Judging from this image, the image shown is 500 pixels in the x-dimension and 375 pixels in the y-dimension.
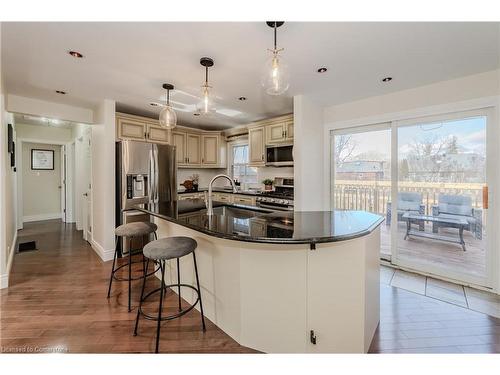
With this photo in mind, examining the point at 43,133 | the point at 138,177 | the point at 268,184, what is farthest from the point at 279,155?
the point at 43,133

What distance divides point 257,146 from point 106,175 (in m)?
2.54

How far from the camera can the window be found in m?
5.17

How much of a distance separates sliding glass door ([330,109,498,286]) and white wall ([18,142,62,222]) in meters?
7.36

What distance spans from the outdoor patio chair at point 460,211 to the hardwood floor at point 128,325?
1058 mm

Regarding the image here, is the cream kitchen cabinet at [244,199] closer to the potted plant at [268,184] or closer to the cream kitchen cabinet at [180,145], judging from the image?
the potted plant at [268,184]

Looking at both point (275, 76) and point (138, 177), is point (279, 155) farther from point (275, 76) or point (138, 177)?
point (275, 76)

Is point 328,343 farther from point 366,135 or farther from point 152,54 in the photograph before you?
point 366,135

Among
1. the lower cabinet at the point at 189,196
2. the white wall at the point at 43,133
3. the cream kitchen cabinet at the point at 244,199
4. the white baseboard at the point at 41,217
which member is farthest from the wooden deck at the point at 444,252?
the white baseboard at the point at 41,217

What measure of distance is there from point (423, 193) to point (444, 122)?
0.91 m

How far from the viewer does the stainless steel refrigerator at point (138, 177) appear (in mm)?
3496
